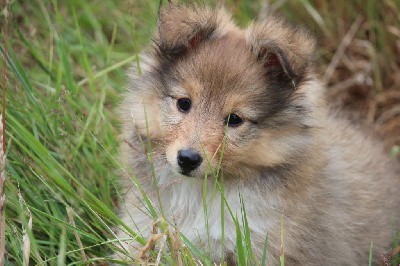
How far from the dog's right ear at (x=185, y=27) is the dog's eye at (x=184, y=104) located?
10.0 inches

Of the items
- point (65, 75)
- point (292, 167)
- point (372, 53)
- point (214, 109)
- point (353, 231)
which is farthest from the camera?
point (372, 53)

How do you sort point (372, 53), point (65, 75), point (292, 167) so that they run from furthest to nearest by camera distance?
point (372, 53), point (65, 75), point (292, 167)

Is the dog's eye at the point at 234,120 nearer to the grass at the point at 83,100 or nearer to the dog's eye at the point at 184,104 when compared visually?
the dog's eye at the point at 184,104

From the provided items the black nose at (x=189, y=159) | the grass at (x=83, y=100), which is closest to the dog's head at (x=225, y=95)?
the black nose at (x=189, y=159)

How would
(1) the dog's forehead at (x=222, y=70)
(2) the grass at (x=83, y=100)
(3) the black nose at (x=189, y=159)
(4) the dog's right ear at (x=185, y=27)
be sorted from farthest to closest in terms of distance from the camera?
1. (2) the grass at (x=83, y=100)
2. (4) the dog's right ear at (x=185, y=27)
3. (1) the dog's forehead at (x=222, y=70)
4. (3) the black nose at (x=189, y=159)

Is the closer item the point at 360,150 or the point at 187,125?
the point at 187,125

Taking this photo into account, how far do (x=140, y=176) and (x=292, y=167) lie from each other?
0.80m

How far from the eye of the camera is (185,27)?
3.56 metres

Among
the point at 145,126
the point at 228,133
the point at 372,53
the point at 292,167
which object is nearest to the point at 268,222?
the point at 292,167

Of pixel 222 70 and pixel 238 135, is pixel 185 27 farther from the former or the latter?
pixel 238 135

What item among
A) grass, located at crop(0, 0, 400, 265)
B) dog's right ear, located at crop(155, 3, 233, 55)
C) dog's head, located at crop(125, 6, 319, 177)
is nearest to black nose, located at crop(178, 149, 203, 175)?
dog's head, located at crop(125, 6, 319, 177)

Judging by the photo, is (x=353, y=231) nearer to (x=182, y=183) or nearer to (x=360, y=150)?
(x=360, y=150)

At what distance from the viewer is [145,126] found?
3.68 m

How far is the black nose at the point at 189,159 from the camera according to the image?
3.31 meters
